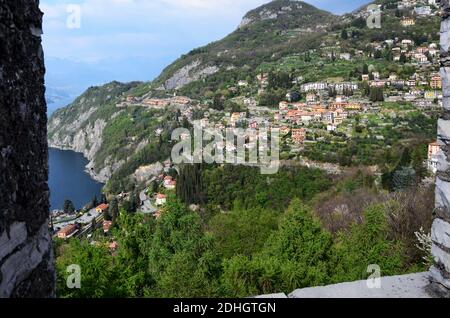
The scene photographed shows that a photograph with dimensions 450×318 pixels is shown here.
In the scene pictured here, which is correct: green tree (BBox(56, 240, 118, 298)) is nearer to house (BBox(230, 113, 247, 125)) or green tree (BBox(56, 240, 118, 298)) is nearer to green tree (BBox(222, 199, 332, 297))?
green tree (BBox(222, 199, 332, 297))

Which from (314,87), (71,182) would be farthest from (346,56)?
(71,182)

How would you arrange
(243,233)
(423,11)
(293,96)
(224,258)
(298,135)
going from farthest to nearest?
(423,11) → (293,96) → (298,135) → (243,233) → (224,258)

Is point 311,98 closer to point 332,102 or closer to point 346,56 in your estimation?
point 332,102

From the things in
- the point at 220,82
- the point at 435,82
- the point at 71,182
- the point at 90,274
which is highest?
the point at 220,82

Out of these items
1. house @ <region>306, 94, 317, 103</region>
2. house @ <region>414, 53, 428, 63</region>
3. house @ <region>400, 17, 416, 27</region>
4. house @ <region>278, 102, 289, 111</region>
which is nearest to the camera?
house @ <region>278, 102, 289, 111</region>

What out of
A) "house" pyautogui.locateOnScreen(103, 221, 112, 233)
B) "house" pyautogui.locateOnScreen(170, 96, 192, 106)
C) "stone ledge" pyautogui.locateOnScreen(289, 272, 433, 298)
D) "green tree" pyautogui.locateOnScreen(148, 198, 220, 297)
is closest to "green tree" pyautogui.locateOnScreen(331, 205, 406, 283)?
"green tree" pyautogui.locateOnScreen(148, 198, 220, 297)

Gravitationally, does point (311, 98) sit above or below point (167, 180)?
above

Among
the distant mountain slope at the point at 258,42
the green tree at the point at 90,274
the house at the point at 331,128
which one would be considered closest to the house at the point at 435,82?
the house at the point at 331,128
